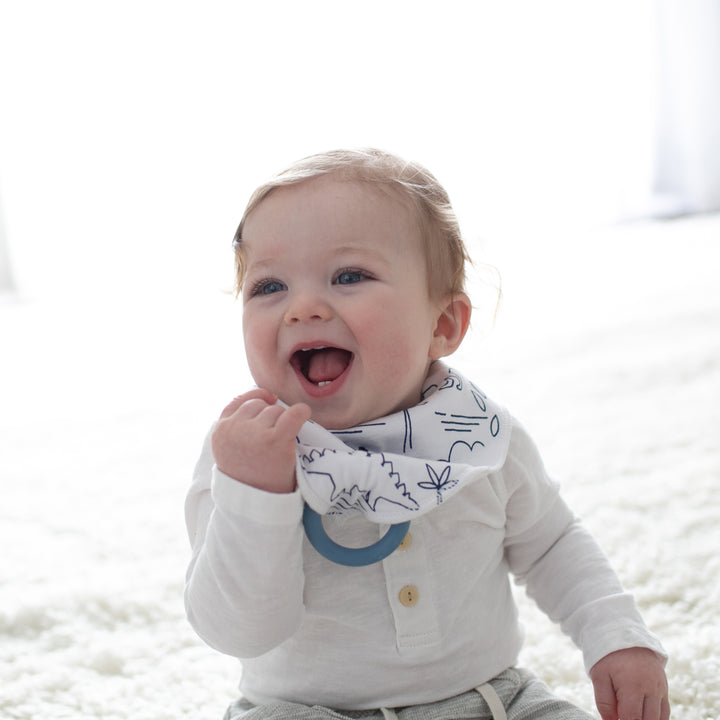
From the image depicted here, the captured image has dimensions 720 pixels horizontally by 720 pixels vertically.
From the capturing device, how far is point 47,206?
2783 millimetres

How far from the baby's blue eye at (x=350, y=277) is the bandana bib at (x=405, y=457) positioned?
→ 107 mm

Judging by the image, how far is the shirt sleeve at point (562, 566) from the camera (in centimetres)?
74

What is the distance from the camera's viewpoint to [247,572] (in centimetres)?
64

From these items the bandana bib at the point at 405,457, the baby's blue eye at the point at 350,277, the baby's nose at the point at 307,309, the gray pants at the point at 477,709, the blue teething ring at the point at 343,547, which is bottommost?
the gray pants at the point at 477,709

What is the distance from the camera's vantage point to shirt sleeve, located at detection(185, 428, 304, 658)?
2.08 ft

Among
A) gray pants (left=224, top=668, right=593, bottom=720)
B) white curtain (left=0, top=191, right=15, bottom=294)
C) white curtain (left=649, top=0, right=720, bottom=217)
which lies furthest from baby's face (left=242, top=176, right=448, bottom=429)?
white curtain (left=649, top=0, right=720, bottom=217)

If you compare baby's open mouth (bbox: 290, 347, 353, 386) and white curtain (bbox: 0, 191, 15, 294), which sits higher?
baby's open mouth (bbox: 290, 347, 353, 386)

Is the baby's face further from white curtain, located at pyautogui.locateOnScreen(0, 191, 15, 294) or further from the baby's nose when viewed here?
white curtain, located at pyautogui.locateOnScreen(0, 191, 15, 294)

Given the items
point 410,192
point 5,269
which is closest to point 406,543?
point 410,192

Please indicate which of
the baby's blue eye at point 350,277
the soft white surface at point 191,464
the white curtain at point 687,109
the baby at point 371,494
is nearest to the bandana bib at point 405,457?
the baby at point 371,494

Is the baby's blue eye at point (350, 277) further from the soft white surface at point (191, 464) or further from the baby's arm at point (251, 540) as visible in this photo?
the soft white surface at point (191, 464)

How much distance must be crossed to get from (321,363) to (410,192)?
15cm

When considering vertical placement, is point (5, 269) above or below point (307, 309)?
below

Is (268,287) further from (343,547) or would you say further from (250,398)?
(343,547)
